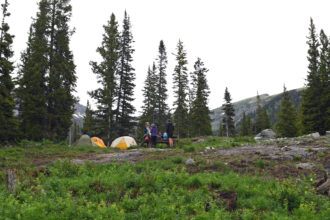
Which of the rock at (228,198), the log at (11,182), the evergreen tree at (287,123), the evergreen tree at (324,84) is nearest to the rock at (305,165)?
the rock at (228,198)

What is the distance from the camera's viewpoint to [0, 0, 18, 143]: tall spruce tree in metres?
20.3

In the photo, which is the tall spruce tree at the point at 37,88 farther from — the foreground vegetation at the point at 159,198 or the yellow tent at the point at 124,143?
the foreground vegetation at the point at 159,198

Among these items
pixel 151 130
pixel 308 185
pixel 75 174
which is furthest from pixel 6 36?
pixel 308 185

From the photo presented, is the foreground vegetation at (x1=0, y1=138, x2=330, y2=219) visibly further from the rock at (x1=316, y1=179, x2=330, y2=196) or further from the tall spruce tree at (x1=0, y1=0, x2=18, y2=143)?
the tall spruce tree at (x1=0, y1=0, x2=18, y2=143)

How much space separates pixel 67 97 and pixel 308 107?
32.6 metres

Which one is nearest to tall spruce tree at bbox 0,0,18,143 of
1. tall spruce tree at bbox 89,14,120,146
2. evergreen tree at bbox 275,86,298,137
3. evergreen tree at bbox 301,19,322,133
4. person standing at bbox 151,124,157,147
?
tall spruce tree at bbox 89,14,120,146

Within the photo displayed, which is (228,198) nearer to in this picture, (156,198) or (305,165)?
(156,198)

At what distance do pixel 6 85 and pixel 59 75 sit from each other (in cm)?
483

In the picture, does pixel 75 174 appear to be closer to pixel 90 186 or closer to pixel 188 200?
pixel 90 186

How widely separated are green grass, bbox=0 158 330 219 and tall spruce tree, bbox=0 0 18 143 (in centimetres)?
1665

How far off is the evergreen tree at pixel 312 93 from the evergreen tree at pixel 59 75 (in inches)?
1241

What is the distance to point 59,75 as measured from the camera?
2317 centimetres

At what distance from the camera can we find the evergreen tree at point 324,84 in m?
28.9

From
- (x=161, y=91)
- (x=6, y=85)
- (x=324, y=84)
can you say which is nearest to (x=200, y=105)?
(x=161, y=91)
